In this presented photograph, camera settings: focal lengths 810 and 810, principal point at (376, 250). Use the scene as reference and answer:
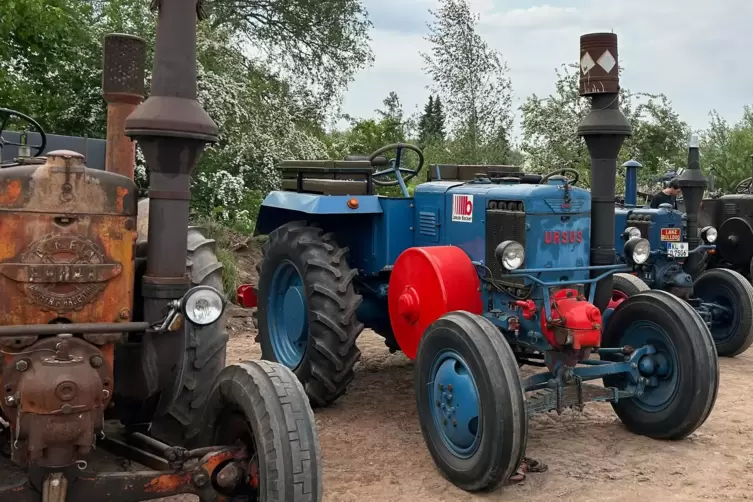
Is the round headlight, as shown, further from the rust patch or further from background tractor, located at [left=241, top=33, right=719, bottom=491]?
the rust patch

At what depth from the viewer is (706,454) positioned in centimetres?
499

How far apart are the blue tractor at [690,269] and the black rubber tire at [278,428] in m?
5.58

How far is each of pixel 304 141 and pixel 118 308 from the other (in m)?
12.0

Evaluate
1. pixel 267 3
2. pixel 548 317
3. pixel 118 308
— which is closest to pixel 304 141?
pixel 267 3

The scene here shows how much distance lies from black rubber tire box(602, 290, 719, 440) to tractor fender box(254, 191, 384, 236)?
1.98m

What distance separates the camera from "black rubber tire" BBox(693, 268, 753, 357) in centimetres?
811

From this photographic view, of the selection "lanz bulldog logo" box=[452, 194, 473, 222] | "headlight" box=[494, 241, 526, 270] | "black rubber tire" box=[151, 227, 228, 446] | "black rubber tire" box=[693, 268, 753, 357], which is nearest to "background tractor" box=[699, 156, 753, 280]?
"black rubber tire" box=[693, 268, 753, 357]

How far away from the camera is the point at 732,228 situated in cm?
1043

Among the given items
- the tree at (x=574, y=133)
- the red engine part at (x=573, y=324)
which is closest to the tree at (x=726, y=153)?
the tree at (x=574, y=133)

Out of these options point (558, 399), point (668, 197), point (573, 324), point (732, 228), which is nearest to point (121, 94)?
point (573, 324)

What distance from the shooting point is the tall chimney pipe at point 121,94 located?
4.73 metres

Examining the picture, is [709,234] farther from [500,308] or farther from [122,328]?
[122,328]

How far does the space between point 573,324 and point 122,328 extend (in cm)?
260

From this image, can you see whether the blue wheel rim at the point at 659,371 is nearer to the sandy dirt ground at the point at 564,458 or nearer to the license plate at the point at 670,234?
the sandy dirt ground at the point at 564,458
